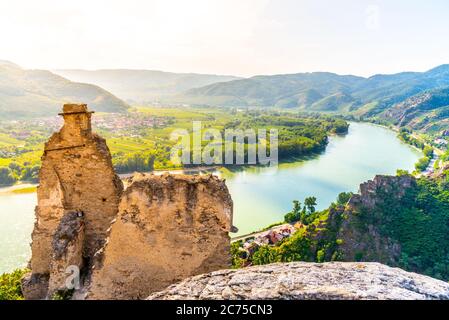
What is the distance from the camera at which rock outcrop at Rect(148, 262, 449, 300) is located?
4.54 m

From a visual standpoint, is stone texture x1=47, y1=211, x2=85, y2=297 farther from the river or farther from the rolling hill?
the rolling hill

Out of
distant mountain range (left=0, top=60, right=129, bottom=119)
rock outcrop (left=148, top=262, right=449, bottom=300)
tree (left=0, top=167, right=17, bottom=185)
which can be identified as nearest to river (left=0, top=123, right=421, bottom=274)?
tree (left=0, top=167, right=17, bottom=185)

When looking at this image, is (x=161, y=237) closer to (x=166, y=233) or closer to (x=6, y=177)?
(x=166, y=233)

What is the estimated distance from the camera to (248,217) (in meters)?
36.4

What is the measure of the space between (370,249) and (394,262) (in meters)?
1.60

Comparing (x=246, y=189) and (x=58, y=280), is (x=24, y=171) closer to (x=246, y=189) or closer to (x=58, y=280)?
(x=246, y=189)

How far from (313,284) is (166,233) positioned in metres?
3.07

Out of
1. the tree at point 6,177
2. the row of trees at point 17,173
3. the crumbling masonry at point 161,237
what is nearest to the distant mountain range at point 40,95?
the row of trees at point 17,173

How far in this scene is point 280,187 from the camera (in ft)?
155

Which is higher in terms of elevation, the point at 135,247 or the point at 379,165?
the point at 135,247

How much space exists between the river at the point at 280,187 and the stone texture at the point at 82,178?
18915 millimetres

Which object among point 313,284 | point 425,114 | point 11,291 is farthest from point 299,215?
point 425,114
